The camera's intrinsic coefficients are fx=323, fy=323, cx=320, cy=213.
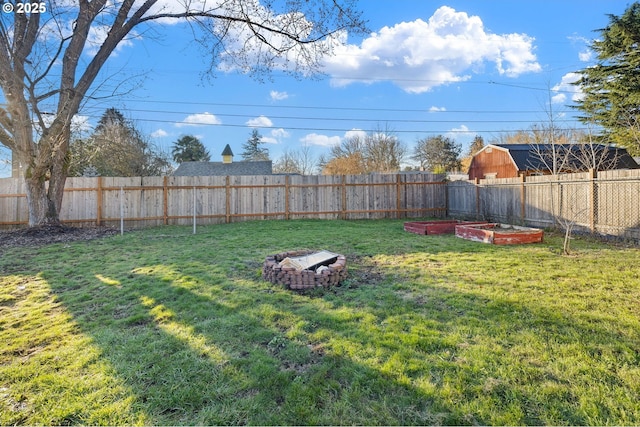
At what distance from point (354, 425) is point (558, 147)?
16714 millimetres

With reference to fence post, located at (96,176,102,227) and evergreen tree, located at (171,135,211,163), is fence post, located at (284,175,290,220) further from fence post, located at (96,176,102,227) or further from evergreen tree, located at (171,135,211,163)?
evergreen tree, located at (171,135,211,163)

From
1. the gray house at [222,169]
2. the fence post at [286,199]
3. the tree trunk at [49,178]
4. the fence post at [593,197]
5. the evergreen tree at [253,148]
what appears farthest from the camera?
the evergreen tree at [253,148]

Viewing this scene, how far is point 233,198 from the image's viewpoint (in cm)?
1116

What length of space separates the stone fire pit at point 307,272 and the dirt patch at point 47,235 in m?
6.25

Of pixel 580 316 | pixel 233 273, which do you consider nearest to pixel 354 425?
pixel 580 316

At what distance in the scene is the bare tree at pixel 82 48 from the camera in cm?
743

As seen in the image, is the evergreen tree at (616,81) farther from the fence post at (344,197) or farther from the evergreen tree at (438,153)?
the evergreen tree at (438,153)

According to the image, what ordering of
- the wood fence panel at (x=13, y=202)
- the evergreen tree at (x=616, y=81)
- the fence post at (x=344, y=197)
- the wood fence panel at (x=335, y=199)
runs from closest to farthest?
the wood fence panel at (x=335, y=199), the wood fence panel at (x=13, y=202), the fence post at (x=344, y=197), the evergreen tree at (x=616, y=81)

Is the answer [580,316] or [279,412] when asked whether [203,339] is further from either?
[580,316]

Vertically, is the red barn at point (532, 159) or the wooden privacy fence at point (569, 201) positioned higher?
the red barn at point (532, 159)

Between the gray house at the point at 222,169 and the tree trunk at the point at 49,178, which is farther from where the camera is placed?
the gray house at the point at 222,169

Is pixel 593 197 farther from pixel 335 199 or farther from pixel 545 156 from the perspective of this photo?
pixel 545 156

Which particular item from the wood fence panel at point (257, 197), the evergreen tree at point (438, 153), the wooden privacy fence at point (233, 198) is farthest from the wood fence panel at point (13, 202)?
the evergreen tree at point (438, 153)

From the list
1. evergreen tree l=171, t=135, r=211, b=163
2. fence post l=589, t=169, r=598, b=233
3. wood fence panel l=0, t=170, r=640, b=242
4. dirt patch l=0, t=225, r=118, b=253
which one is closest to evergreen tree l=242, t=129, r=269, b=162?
evergreen tree l=171, t=135, r=211, b=163
